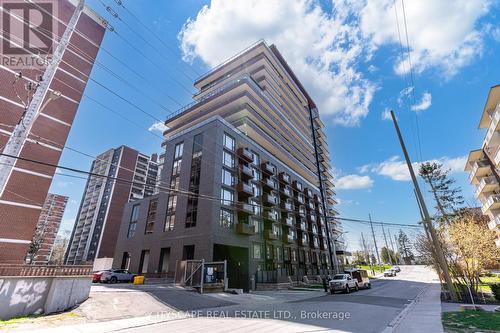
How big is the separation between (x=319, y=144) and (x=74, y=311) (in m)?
80.2

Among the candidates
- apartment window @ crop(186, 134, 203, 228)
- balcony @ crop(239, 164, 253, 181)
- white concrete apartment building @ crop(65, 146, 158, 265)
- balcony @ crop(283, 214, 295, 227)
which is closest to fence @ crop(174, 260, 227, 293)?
apartment window @ crop(186, 134, 203, 228)

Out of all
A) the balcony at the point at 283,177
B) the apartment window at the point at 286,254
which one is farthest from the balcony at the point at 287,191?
the apartment window at the point at 286,254

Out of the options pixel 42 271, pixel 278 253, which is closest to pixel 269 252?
pixel 278 253

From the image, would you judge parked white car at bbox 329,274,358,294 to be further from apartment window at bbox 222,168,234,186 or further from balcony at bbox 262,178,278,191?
balcony at bbox 262,178,278,191

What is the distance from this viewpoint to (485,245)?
18266 mm

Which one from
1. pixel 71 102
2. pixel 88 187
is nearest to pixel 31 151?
pixel 71 102

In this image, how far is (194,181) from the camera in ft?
116

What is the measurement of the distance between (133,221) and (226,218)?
2185 centimetres

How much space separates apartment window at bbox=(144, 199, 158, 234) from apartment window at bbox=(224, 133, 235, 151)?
55.2 ft

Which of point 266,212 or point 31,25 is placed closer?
point 31,25

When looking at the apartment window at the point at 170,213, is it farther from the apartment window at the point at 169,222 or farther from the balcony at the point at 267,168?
the balcony at the point at 267,168

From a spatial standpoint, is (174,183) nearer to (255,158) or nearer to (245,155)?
(245,155)

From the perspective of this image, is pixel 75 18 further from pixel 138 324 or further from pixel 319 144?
pixel 319 144

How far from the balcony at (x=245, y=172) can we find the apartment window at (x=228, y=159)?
5.79 feet
